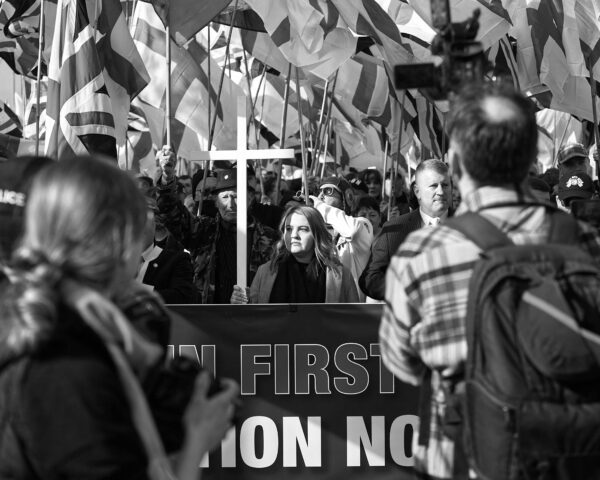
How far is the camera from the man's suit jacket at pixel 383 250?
6198 millimetres

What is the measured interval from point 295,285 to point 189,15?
3.61 metres

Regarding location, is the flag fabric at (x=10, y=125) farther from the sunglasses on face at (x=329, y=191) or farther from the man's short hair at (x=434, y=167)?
the man's short hair at (x=434, y=167)

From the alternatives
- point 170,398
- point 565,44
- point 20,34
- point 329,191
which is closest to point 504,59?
point 565,44

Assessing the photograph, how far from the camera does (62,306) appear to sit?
201cm

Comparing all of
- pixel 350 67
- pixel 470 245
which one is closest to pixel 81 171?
pixel 470 245

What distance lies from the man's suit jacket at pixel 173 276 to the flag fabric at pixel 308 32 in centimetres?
420

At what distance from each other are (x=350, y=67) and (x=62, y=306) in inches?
530

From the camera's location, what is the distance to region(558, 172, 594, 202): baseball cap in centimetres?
742

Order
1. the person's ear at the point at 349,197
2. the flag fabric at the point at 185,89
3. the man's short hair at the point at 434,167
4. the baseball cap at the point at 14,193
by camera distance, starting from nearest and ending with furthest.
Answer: the baseball cap at the point at 14,193 → the man's short hair at the point at 434,167 → the person's ear at the point at 349,197 → the flag fabric at the point at 185,89

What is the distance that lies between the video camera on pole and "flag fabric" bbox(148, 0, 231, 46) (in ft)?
21.3

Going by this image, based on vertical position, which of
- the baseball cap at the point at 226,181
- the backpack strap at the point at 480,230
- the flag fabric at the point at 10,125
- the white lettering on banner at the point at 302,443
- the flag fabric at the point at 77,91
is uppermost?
the flag fabric at the point at 10,125

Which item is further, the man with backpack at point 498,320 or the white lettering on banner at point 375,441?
the white lettering on banner at point 375,441

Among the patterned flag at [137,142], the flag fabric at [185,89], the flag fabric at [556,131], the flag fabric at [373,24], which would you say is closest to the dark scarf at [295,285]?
the flag fabric at [373,24]

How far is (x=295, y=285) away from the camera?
670 cm
